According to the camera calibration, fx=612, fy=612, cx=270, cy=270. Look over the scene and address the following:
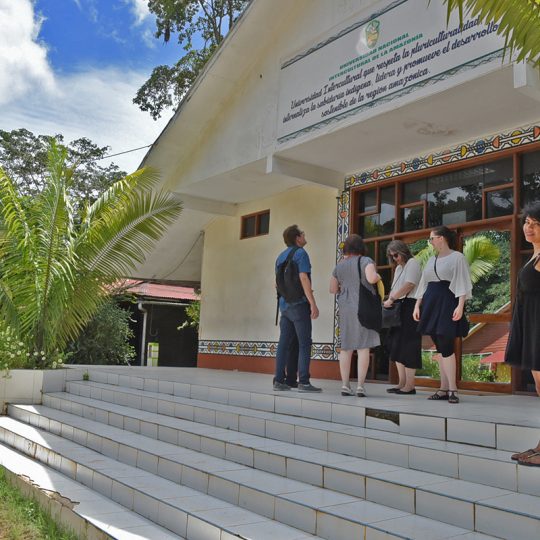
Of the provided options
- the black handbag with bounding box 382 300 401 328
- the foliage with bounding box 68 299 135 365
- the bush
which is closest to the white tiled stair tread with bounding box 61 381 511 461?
the bush

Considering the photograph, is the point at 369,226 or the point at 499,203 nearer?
the point at 499,203

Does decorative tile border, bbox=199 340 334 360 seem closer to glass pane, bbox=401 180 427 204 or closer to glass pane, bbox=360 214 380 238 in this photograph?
glass pane, bbox=360 214 380 238

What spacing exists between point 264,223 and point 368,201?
8.60 feet

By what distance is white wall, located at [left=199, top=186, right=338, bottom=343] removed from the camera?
9.38 metres

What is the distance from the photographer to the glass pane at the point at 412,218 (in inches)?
316

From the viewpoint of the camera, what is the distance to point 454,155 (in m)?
7.54

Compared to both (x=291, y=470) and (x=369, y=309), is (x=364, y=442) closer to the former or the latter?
(x=291, y=470)

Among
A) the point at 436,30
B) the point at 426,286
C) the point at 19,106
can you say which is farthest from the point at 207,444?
the point at 19,106

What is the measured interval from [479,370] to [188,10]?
51.5 ft

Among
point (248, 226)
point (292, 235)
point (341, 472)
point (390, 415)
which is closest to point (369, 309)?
point (292, 235)

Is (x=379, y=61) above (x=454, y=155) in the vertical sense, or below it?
above

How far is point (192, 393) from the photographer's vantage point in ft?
23.2

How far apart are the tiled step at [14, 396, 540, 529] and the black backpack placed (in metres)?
1.54

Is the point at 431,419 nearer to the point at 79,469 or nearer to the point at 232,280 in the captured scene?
the point at 79,469
